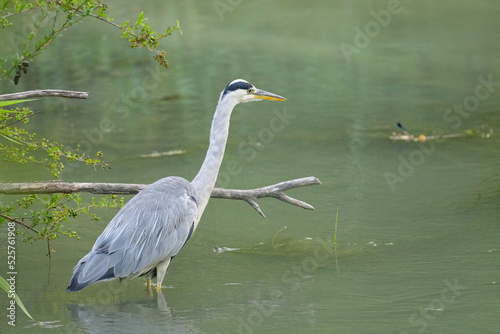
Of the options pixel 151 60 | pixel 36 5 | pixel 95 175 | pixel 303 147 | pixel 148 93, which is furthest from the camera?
pixel 151 60

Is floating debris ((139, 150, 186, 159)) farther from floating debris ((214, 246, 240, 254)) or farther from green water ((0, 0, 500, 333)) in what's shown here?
floating debris ((214, 246, 240, 254))

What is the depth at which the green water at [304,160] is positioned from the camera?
5582 mm

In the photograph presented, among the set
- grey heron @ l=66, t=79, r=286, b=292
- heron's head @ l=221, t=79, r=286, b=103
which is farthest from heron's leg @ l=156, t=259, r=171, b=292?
heron's head @ l=221, t=79, r=286, b=103

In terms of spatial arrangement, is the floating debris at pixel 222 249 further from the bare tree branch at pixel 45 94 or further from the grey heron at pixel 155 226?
the bare tree branch at pixel 45 94

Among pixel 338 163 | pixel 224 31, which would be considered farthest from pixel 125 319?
pixel 224 31

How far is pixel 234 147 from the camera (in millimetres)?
10531

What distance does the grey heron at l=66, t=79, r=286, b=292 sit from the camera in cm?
564

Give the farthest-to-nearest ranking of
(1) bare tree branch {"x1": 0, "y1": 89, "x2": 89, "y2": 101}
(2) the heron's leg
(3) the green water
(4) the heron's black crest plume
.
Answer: (4) the heron's black crest plume, (2) the heron's leg, (3) the green water, (1) bare tree branch {"x1": 0, "y1": 89, "x2": 89, "y2": 101}

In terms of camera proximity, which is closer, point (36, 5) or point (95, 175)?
point (36, 5)

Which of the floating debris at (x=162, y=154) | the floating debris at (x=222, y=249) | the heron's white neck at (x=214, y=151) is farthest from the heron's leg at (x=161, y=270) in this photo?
the floating debris at (x=162, y=154)

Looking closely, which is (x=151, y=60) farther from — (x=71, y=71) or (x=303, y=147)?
(x=303, y=147)

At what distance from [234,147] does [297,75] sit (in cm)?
293

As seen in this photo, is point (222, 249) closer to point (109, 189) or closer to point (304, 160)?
point (109, 189)

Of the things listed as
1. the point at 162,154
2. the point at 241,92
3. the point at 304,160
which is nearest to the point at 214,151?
the point at 241,92
